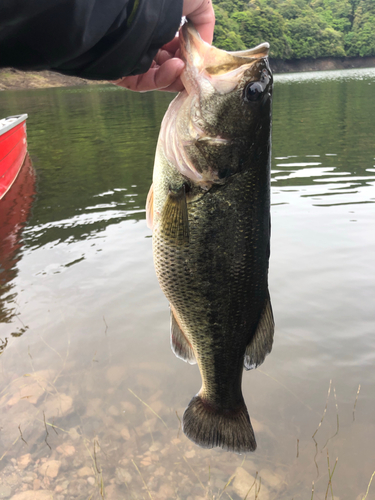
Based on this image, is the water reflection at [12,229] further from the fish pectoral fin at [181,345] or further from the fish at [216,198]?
the fish at [216,198]

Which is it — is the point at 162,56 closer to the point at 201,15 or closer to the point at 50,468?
the point at 201,15

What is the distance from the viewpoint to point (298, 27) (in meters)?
105

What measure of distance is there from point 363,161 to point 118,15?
39.3 ft

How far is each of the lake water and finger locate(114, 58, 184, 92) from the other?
2816mm

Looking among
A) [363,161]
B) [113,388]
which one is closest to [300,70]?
[363,161]

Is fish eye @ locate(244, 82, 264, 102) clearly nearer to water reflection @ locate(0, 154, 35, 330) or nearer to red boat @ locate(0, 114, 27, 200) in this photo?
water reflection @ locate(0, 154, 35, 330)

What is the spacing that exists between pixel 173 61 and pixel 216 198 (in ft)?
1.96

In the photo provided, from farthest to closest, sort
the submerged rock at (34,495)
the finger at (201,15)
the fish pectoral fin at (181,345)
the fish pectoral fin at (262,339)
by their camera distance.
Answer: the submerged rock at (34,495), the fish pectoral fin at (181,345), the fish pectoral fin at (262,339), the finger at (201,15)

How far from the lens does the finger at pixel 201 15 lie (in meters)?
1.57

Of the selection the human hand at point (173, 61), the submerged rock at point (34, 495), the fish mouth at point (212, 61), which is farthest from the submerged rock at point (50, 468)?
the fish mouth at point (212, 61)

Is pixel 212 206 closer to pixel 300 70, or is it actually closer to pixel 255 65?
pixel 255 65

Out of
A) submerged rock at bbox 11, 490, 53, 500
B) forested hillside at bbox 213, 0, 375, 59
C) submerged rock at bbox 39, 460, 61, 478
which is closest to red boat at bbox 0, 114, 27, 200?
submerged rock at bbox 39, 460, 61, 478

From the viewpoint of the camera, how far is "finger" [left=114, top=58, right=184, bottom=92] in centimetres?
171

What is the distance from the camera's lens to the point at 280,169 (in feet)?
37.7
